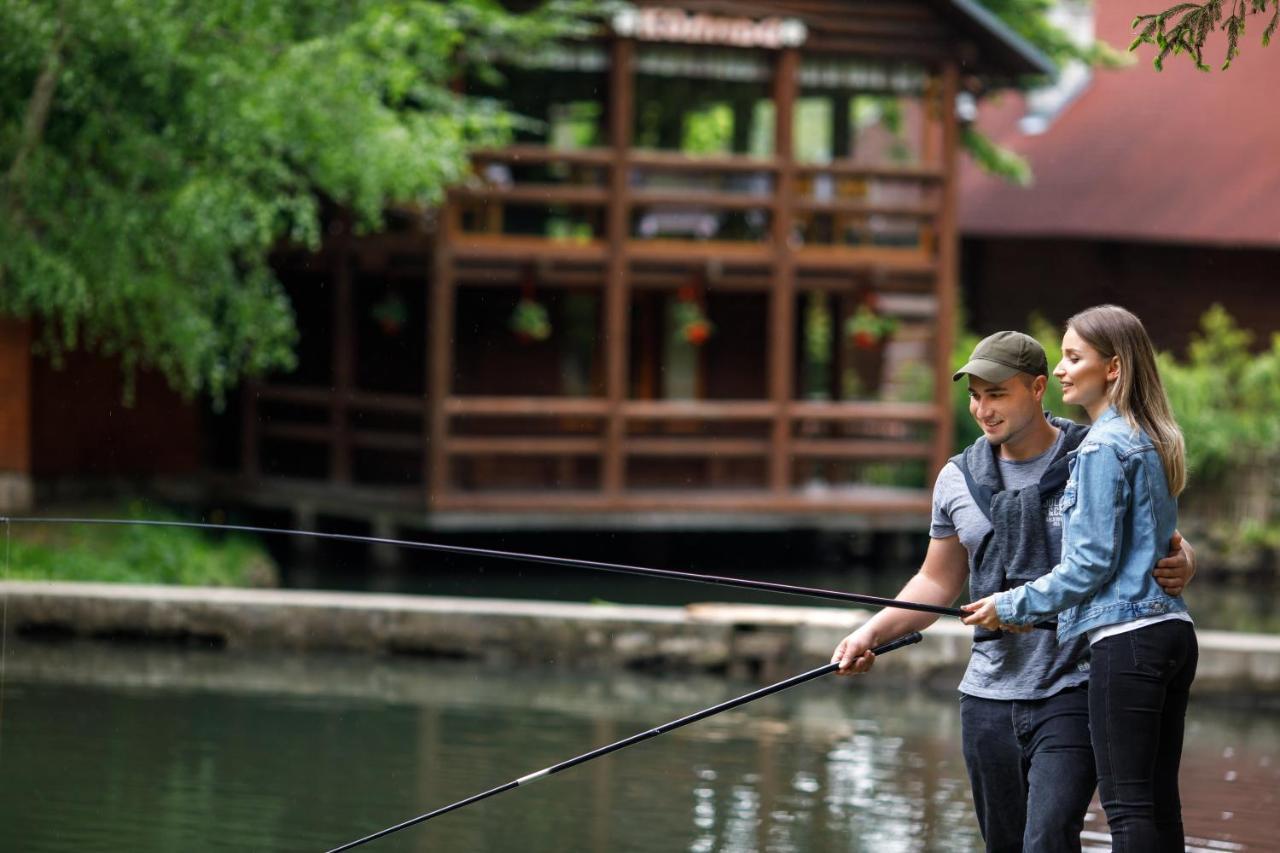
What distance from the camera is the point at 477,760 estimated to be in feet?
28.9

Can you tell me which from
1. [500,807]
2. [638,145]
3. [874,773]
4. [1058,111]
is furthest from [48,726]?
[1058,111]

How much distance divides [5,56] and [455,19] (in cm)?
498

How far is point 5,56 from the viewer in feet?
42.6

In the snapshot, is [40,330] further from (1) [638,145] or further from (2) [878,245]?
(2) [878,245]

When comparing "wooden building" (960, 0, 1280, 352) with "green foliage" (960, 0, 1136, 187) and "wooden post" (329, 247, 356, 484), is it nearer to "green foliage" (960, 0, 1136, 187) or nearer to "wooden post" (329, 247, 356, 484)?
"green foliage" (960, 0, 1136, 187)

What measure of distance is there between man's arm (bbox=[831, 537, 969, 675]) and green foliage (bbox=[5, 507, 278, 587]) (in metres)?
10.4

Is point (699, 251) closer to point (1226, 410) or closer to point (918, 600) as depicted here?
point (1226, 410)

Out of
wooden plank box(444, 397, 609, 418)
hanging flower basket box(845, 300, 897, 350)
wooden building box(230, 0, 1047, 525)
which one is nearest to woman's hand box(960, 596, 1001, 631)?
wooden plank box(444, 397, 609, 418)

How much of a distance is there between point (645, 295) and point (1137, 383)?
658 inches

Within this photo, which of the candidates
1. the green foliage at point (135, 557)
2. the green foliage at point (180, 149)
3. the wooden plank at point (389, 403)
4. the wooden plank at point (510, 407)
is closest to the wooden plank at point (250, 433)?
the wooden plank at point (389, 403)

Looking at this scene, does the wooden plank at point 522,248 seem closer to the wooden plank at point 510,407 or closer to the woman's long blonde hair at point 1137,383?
the wooden plank at point 510,407

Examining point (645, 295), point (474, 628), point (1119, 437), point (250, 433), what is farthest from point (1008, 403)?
point (250, 433)

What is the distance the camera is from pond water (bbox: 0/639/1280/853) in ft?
24.2

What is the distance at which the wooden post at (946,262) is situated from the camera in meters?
19.3
